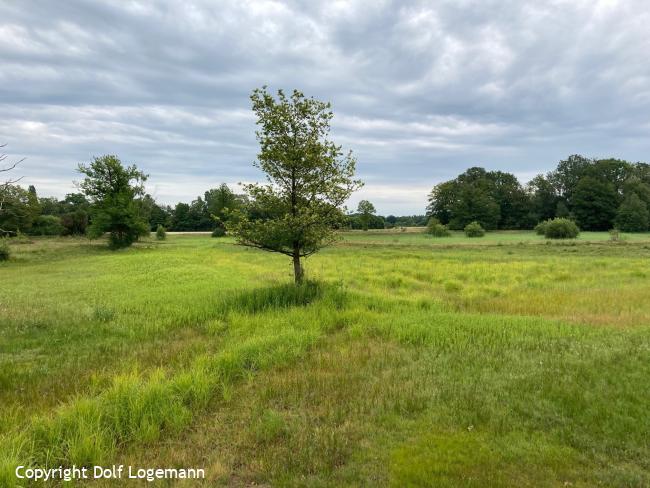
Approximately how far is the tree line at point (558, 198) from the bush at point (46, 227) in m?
84.7

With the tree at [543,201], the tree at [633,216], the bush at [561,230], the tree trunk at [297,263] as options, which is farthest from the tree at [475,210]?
the tree trunk at [297,263]

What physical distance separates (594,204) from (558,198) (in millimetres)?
14774

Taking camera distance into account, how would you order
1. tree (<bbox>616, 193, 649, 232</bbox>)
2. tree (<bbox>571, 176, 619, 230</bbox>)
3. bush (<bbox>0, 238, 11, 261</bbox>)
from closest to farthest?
bush (<bbox>0, 238, 11, 261</bbox>) → tree (<bbox>616, 193, 649, 232</bbox>) → tree (<bbox>571, 176, 619, 230</bbox>)

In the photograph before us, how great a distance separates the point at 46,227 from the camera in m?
76.2

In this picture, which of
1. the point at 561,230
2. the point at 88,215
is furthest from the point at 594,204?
the point at 88,215

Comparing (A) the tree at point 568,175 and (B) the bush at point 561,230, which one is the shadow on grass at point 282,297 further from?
(A) the tree at point 568,175

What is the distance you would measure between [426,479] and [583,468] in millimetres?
1690

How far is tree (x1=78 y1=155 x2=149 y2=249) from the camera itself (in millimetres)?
47844

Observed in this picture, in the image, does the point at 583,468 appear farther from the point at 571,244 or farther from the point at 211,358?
the point at 571,244

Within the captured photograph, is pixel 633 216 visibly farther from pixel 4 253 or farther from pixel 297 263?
pixel 4 253

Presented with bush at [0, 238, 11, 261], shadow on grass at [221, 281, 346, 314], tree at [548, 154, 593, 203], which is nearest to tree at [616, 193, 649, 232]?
tree at [548, 154, 593, 203]

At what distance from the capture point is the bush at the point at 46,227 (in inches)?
2964

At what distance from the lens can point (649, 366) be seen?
6.70 m

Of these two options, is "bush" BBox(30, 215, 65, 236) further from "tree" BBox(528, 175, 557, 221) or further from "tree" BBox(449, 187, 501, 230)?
"tree" BBox(528, 175, 557, 221)
